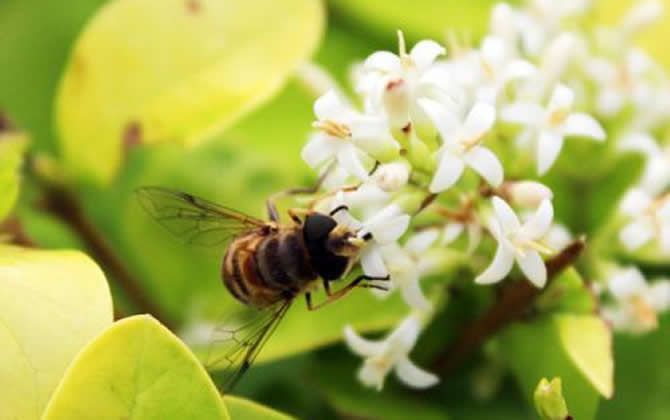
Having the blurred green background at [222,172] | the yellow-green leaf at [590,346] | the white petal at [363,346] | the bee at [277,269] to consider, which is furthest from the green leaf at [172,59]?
the yellow-green leaf at [590,346]

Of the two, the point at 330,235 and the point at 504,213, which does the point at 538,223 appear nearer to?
the point at 504,213

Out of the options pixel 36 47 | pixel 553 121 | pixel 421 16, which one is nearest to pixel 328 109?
pixel 553 121

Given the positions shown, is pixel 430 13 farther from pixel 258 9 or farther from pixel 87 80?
pixel 87 80

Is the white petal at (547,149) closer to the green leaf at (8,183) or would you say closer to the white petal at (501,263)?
the white petal at (501,263)

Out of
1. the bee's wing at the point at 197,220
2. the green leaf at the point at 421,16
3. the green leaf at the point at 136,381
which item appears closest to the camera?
the green leaf at the point at 136,381

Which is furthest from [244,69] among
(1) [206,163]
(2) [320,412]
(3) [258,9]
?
(2) [320,412]

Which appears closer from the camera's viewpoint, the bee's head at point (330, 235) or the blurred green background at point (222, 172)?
the bee's head at point (330, 235)
